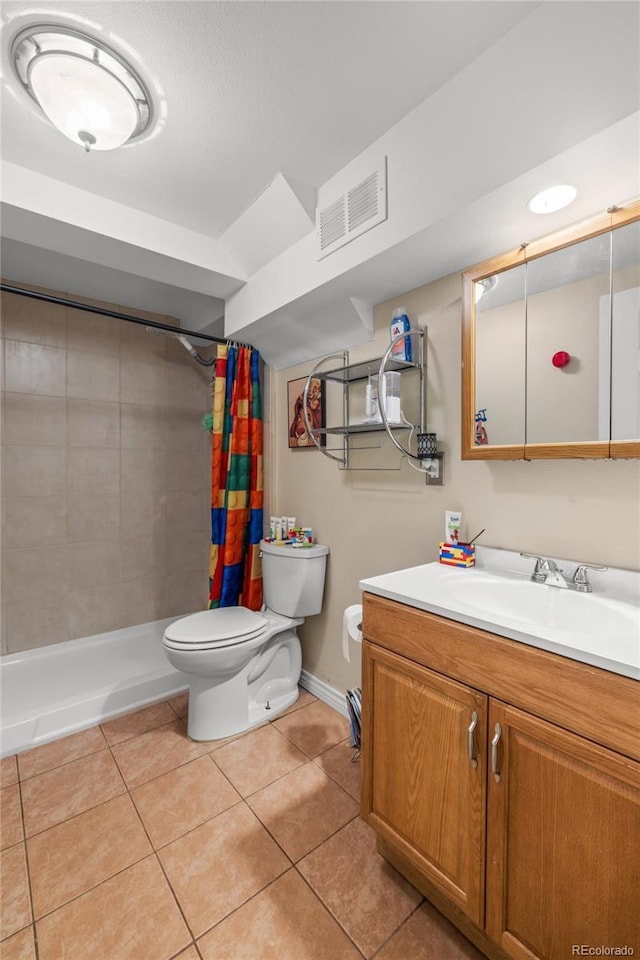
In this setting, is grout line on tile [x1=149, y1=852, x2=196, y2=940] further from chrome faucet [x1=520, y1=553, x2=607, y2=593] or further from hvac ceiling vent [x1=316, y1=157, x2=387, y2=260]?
hvac ceiling vent [x1=316, y1=157, x2=387, y2=260]

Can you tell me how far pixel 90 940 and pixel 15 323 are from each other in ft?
8.76

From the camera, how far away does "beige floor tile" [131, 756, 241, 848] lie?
1.38m

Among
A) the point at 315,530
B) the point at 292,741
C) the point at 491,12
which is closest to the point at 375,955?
the point at 292,741

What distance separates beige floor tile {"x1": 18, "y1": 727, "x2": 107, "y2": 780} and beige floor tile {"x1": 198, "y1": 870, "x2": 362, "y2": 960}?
39.1 inches

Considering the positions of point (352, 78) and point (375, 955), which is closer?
point (375, 955)

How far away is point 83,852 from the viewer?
1.28m

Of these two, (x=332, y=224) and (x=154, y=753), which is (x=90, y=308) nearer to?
(x=332, y=224)

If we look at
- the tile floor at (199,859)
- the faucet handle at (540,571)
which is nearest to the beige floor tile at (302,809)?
the tile floor at (199,859)

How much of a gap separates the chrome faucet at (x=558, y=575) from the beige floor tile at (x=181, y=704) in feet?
5.78

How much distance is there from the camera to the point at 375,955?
39.8 inches

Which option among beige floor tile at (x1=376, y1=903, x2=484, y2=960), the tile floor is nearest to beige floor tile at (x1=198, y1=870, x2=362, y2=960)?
the tile floor

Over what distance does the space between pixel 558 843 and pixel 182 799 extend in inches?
50.0

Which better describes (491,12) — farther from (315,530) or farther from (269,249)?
(315,530)

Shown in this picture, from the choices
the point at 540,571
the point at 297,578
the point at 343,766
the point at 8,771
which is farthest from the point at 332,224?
the point at 8,771
